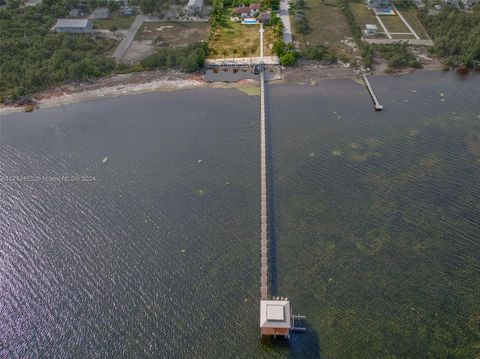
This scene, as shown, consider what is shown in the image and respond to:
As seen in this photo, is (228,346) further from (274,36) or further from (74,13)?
(74,13)

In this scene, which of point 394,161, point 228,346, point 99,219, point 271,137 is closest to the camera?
point 228,346

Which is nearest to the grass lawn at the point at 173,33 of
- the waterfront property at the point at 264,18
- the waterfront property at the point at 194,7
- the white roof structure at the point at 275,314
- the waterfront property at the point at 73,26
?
the waterfront property at the point at 194,7

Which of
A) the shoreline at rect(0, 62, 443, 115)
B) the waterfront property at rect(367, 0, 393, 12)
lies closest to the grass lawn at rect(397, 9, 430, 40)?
the waterfront property at rect(367, 0, 393, 12)

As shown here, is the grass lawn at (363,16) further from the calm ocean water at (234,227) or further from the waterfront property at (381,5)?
the calm ocean water at (234,227)

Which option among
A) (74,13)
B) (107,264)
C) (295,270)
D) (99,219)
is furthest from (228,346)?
(74,13)

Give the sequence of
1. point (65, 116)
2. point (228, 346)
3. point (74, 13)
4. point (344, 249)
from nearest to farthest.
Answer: point (228, 346), point (344, 249), point (65, 116), point (74, 13)

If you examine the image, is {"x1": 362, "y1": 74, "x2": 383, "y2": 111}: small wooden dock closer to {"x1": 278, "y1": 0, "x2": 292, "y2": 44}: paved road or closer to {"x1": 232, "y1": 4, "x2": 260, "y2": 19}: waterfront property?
{"x1": 278, "y1": 0, "x2": 292, "y2": 44}: paved road
